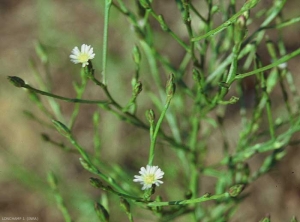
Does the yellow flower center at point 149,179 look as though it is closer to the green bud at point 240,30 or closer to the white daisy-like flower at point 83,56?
the white daisy-like flower at point 83,56

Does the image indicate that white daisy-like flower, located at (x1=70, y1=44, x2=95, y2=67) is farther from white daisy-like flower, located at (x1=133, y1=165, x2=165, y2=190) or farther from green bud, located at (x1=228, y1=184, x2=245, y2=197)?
green bud, located at (x1=228, y1=184, x2=245, y2=197)

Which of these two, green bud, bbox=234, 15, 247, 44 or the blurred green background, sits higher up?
the blurred green background

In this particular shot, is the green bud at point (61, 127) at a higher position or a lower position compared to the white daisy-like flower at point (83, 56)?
lower

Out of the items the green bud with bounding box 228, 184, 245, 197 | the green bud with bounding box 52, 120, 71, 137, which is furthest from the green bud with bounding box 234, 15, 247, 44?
the green bud with bounding box 52, 120, 71, 137

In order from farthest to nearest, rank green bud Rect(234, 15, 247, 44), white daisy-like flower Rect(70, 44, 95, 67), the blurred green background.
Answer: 1. the blurred green background
2. white daisy-like flower Rect(70, 44, 95, 67)
3. green bud Rect(234, 15, 247, 44)

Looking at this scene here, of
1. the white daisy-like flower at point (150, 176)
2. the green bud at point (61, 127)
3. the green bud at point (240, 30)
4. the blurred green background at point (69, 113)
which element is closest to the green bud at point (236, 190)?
the white daisy-like flower at point (150, 176)

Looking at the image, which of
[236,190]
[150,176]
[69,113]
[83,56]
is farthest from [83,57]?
[69,113]

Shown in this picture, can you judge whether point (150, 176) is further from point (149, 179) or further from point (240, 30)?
point (240, 30)

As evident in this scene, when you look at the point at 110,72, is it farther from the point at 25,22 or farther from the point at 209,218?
the point at 209,218

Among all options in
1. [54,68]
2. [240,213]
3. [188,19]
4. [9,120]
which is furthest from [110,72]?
[188,19]
